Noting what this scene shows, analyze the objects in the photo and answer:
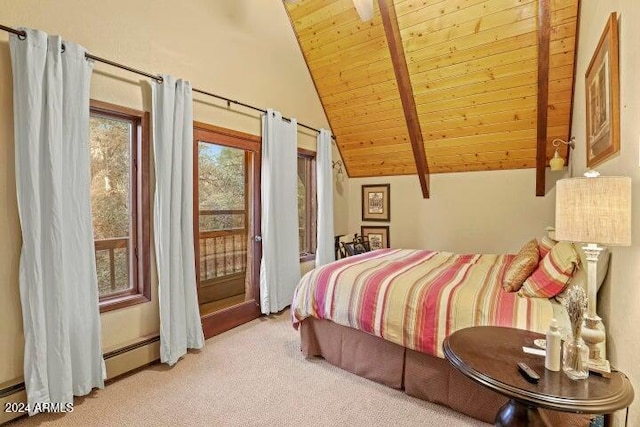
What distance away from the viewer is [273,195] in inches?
147

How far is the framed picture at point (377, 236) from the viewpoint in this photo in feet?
17.0

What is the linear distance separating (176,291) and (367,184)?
11.1 feet

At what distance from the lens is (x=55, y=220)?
204 cm

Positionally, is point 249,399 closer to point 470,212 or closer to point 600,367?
point 600,367

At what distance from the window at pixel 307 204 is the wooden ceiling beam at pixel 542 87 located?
2.61m

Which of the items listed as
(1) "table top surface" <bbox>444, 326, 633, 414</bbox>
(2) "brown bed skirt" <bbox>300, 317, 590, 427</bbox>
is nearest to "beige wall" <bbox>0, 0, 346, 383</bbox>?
(2) "brown bed skirt" <bbox>300, 317, 590, 427</bbox>

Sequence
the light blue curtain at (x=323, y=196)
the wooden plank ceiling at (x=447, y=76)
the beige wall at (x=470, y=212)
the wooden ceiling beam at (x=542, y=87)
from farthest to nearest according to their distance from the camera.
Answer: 1. the light blue curtain at (x=323, y=196)
2. the beige wall at (x=470, y=212)
3. the wooden plank ceiling at (x=447, y=76)
4. the wooden ceiling beam at (x=542, y=87)

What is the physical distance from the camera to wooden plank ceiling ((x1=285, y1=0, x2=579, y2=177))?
3.14 meters

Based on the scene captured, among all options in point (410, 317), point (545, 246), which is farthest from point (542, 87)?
point (410, 317)

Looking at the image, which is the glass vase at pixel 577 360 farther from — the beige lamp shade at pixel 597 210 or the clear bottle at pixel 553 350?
the beige lamp shade at pixel 597 210

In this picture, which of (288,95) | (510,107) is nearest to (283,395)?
(288,95)

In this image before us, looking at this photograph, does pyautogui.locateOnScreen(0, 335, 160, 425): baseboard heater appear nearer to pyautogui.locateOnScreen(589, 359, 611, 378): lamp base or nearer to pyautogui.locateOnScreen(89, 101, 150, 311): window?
pyautogui.locateOnScreen(89, 101, 150, 311): window

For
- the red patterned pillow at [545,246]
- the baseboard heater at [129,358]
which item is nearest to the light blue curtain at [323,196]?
the baseboard heater at [129,358]

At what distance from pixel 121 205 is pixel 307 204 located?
96.6 inches
